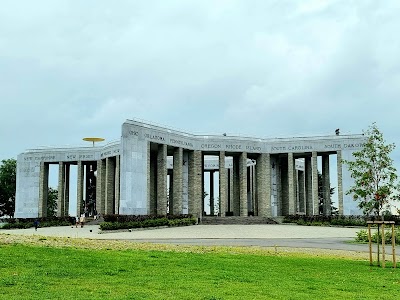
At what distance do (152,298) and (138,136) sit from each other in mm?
36763

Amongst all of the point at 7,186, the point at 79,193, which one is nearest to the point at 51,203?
the point at 7,186

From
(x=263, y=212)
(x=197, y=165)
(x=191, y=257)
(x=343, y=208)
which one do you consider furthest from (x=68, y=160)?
(x=191, y=257)

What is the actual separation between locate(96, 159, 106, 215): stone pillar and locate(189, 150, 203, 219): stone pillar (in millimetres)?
11087

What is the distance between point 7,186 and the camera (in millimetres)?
69250

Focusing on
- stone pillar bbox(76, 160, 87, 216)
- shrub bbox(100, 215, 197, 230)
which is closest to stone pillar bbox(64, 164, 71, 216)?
stone pillar bbox(76, 160, 87, 216)

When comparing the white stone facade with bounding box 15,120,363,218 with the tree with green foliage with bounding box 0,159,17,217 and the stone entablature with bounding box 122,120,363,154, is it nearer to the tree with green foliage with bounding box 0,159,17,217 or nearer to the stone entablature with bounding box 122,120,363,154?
the stone entablature with bounding box 122,120,363,154

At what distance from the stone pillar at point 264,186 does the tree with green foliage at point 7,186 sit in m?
35.4

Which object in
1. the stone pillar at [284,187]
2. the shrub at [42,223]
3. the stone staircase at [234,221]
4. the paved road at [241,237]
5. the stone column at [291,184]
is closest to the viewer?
the paved road at [241,237]

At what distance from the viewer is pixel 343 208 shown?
2019 inches

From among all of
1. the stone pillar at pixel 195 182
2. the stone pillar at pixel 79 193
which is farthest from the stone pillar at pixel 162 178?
the stone pillar at pixel 79 193

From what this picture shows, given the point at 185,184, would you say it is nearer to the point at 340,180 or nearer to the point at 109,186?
the point at 109,186

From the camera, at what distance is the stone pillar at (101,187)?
56569mm

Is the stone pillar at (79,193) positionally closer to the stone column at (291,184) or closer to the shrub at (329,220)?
the stone column at (291,184)

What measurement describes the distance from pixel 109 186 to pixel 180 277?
46694 millimetres
